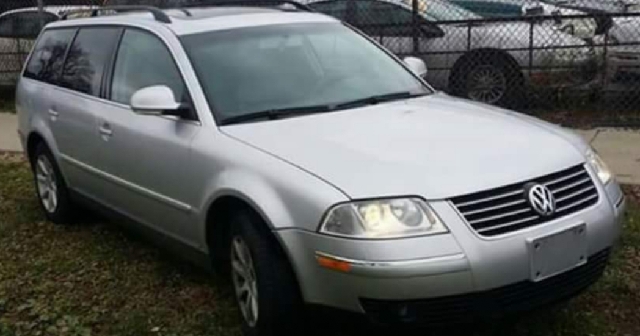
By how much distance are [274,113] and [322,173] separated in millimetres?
848

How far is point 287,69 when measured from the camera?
4.63m

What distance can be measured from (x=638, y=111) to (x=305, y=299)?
21.8 feet

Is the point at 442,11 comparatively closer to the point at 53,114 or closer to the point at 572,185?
the point at 53,114

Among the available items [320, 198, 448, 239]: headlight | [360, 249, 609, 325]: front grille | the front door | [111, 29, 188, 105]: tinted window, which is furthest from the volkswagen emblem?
[111, 29, 188, 105]: tinted window

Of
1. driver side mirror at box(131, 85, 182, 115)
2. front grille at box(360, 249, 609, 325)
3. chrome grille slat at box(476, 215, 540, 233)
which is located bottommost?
front grille at box(360, 249, 609, 325)

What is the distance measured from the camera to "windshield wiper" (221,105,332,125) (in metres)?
4.23

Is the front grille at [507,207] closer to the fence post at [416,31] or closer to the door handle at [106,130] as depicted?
Result: the door handle at [106,130]

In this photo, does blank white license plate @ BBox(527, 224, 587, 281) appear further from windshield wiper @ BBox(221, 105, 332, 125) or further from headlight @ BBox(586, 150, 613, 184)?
windshield wiper @ BBox(221, 105, 332, 125)

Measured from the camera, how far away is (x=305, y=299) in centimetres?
357

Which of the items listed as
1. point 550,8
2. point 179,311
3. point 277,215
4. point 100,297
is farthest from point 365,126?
point 550,8

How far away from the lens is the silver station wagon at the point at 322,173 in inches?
132

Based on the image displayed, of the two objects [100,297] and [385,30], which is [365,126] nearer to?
[100,297]

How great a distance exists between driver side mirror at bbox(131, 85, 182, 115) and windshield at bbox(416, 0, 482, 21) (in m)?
6.09

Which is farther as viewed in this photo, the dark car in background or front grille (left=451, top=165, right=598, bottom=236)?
the dark car in background
